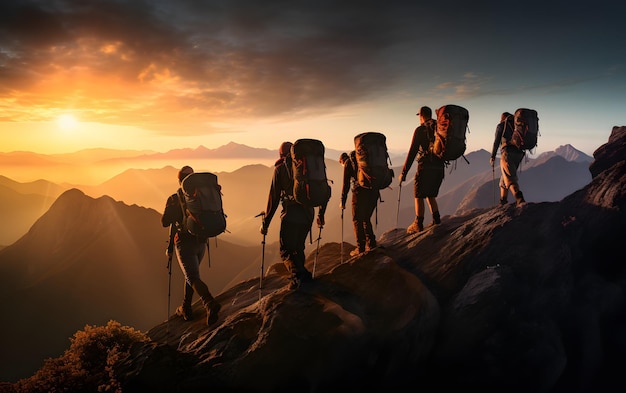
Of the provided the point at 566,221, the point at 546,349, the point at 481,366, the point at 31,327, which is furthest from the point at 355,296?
the point at 31,327

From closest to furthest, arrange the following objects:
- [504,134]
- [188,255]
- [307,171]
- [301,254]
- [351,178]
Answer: [307,171]
[301,254]
[188,255]
[351,178]
[504,134]

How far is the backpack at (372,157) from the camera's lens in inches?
393

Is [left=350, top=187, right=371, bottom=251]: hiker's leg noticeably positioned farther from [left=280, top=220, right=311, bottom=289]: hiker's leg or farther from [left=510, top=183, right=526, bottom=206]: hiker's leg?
[left=510, top=183, right=526, bottom=206]: hiker's leg

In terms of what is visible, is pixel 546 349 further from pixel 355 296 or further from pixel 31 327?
pixel 31 327

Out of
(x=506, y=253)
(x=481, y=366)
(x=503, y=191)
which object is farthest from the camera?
(x=503, y=191)

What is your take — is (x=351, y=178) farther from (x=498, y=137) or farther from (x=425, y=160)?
(x=498, y=137)

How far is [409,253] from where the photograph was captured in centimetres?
1026

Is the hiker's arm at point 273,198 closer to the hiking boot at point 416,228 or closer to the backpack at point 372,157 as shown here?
the backpack at point 372,157

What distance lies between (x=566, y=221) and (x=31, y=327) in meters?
119

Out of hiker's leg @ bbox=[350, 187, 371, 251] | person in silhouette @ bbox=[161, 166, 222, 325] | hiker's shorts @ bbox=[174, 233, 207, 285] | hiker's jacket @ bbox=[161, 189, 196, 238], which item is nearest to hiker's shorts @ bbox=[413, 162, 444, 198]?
hiker's leg @ bbox=[350, 187, 371, 251]

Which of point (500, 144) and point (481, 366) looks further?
point (500, 144)

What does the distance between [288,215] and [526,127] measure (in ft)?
28.7

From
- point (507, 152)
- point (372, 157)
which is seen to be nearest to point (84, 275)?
point (372, 157)

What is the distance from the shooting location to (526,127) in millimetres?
11336
